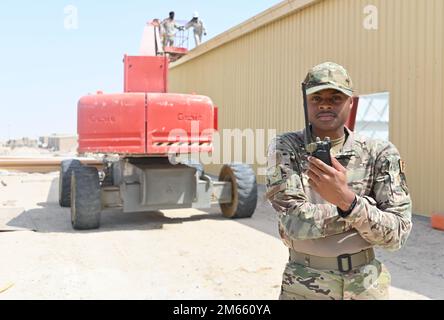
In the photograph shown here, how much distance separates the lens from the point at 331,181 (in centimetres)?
156

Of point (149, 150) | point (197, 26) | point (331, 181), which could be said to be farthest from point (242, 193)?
point (197, 26)

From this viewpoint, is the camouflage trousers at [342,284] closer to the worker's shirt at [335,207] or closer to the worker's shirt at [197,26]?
the worker's shirt at [335,207]

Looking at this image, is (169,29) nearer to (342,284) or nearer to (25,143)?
(342,284)

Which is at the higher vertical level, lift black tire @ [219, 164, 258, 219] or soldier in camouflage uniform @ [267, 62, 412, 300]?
soldier in camouflage uniform @ [267, 62, 412, 300]

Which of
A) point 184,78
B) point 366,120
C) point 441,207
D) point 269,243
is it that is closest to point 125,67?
point 269,243

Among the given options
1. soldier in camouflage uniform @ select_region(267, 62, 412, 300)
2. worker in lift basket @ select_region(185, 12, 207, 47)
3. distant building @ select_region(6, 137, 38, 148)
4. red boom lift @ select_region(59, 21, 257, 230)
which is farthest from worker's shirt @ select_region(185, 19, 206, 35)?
distant building @ select_region(6, 137, 38, 148)

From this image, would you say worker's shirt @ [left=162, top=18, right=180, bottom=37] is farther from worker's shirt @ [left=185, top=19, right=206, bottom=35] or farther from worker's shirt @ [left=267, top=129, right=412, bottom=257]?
worker's shirt @ [left=267, top=129, right=412, bottom=257]

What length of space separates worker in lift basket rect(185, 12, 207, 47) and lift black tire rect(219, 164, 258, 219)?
1094cm

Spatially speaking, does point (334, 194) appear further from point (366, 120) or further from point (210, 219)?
point (366, 120)

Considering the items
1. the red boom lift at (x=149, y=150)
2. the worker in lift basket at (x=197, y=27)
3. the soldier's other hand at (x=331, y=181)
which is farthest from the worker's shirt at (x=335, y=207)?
the worker in lift basket at (x=197, y=27)

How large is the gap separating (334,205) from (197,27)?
17.2 meters

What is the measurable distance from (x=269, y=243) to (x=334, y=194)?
480cm

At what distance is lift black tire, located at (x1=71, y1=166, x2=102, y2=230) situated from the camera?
7031mm

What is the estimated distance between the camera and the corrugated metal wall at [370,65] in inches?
300
